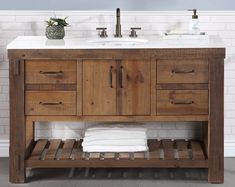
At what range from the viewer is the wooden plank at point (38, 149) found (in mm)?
4066

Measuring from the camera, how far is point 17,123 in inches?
155

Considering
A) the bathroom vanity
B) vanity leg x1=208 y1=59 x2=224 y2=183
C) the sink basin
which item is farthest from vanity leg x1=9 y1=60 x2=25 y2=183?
vanity leg x1=208 y1=59 x2=224 y2=183

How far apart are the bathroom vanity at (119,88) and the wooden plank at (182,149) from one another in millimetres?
54

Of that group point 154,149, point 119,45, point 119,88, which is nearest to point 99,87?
point 119,88

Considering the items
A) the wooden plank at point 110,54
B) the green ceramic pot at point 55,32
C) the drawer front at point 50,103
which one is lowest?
the drawer front at point 50,103

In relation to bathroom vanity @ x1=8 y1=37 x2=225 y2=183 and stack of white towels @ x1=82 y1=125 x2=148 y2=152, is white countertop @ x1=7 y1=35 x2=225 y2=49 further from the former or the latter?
stack of white towels @ x1=82 y1=125 x2=148 y2=152

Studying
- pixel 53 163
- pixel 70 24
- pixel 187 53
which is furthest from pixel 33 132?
pixel 187 53

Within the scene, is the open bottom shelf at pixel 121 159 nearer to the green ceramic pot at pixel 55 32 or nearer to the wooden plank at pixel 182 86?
the wooden plank at pixel 182 86

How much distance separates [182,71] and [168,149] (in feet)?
1.86

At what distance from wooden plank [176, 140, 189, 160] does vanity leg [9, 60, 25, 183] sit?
0.93 m

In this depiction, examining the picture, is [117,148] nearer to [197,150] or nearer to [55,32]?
[197,150]

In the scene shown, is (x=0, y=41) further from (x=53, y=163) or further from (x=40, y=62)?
(x=53, y=163)

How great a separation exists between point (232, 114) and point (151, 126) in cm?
54

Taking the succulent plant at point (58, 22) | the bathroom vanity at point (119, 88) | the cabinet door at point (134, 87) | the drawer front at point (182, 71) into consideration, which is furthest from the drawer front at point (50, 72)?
the drawer front at point (182, 71)
